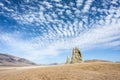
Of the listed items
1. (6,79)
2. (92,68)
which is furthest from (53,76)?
(92,68)

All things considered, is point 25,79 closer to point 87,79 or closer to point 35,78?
point 35,78

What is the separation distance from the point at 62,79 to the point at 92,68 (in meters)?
8.47

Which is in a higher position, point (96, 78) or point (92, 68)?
point (92, 68)

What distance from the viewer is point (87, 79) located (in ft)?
49.4

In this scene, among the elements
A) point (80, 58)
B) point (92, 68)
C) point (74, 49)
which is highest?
point (74, 49)

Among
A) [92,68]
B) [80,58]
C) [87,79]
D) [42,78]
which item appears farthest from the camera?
[80,58]

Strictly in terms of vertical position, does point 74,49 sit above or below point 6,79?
above

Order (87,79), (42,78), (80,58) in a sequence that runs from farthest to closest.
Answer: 1. (80,58)
2. (42,78)
3. (87,79)

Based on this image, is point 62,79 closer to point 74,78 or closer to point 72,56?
point 74,78

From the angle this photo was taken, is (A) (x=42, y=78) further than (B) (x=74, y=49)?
No

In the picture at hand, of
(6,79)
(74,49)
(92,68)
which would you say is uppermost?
(74,49)

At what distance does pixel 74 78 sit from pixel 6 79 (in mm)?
7741

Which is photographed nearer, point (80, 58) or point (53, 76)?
point (53, 76)

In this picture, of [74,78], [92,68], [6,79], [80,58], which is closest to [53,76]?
[74,78]
